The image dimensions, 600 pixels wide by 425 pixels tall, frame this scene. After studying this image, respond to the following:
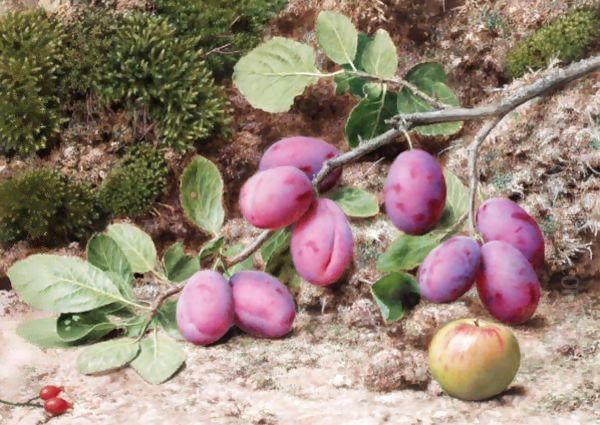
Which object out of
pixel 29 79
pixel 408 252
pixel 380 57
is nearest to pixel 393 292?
pixel 408 252

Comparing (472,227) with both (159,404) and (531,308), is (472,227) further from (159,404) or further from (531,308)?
(159,404)

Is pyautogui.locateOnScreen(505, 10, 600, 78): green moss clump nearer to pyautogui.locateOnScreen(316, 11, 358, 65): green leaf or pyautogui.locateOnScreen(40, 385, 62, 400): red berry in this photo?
pyautogui.locateOnScreen(316, 11, 358, 65): green leaf

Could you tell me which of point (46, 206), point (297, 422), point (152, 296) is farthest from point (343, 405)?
point (46, 206)

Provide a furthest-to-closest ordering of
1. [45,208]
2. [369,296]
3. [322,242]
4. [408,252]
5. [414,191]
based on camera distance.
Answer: [45,208] → [369,296] → [408,252] → [322,242] → [414,191]

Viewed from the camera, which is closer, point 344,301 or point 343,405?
point 343,405

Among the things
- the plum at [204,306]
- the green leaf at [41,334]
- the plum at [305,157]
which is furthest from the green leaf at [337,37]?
the green leaf at [41,334]

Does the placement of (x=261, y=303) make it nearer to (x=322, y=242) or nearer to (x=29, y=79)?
(x=322, y=242)

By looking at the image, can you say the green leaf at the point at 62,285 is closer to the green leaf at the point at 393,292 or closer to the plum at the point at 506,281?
the green leaf at the point at 393,292
